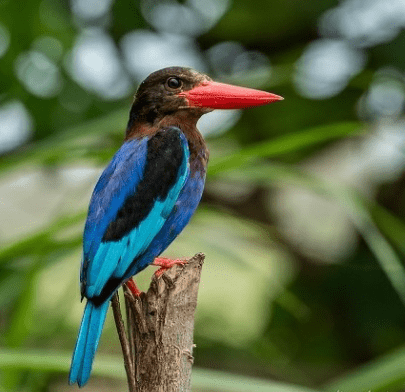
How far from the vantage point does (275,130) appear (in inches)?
127

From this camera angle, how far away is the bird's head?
157 cm

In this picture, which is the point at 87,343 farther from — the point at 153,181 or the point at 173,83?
the point at 173,83

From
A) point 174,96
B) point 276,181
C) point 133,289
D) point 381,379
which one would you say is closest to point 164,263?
point 133,289

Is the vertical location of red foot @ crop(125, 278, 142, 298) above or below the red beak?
below

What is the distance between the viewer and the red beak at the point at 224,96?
1486 millimetres

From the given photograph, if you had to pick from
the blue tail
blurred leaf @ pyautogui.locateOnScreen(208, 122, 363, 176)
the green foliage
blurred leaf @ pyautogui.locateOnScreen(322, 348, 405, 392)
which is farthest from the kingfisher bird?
the green foliage

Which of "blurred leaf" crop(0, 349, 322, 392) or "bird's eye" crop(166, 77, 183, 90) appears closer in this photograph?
"blurred leaf" crop(0, 349, 322, 392)

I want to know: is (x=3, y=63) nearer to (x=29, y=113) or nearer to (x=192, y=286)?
(x=29, y=113)

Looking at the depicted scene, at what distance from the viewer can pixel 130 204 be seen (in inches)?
55.7

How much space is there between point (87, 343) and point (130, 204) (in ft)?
0.91

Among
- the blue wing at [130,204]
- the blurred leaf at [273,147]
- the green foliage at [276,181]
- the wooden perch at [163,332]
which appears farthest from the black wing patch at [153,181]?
the green foliage at [276,181]

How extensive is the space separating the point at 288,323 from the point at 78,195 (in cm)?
129

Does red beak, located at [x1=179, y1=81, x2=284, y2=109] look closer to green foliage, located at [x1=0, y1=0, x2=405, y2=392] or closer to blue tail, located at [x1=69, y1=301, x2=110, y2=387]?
blue tail, located at [x1=69, y1=301, x2=110, y2=387]

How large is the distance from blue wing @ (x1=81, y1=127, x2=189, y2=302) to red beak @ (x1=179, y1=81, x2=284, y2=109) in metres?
0.09
